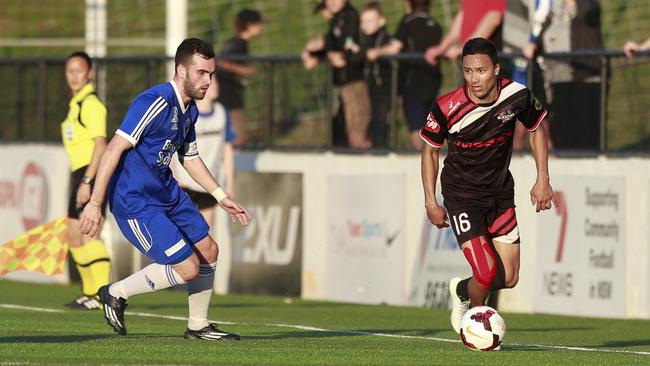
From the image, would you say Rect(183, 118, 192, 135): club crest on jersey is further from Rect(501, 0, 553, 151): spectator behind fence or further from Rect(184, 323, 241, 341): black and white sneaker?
Rect(501, 0, 553, 151): spectator behind fence

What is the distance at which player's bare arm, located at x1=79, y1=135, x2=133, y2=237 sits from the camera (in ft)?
35.4

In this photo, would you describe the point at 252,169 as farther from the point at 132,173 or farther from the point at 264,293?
the point at 132,173

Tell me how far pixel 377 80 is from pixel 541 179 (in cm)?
725

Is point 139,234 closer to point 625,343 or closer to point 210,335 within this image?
point 210,335

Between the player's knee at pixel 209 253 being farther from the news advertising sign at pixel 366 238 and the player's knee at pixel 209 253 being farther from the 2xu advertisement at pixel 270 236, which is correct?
the 2xu advertisement at pixel 270 236

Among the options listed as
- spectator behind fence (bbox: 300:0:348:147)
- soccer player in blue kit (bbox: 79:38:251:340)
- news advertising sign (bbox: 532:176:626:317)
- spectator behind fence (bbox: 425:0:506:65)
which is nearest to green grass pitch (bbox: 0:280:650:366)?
news advertising sign (bbox: 532:176:626:317)

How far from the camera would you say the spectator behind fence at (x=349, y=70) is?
18.7 m

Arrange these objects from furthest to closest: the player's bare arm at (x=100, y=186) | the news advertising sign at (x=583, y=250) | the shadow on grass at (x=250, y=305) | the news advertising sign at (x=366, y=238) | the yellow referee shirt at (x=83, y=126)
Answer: the news advertising sign at (x=366, y=238)
the shadow on grass at (x=250, y=305)
the news advertising sign at (x=583, y=250)
the yellow referee shirt at (x=83, y=126)
the player's bare arm at (x=100, y=186)

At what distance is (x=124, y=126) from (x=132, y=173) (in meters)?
0.35

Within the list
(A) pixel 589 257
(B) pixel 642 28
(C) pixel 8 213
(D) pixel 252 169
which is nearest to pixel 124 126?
(A) pixel 589 257

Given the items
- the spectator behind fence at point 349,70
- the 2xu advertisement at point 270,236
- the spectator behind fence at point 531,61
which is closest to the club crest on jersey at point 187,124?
the spectator behind fence at point 531,61

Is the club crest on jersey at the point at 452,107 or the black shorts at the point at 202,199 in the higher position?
the club crest on jersey at the point at 452,107

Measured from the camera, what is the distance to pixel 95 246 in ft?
52.8

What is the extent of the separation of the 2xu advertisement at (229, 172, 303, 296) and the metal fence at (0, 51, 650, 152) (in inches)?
18.2
